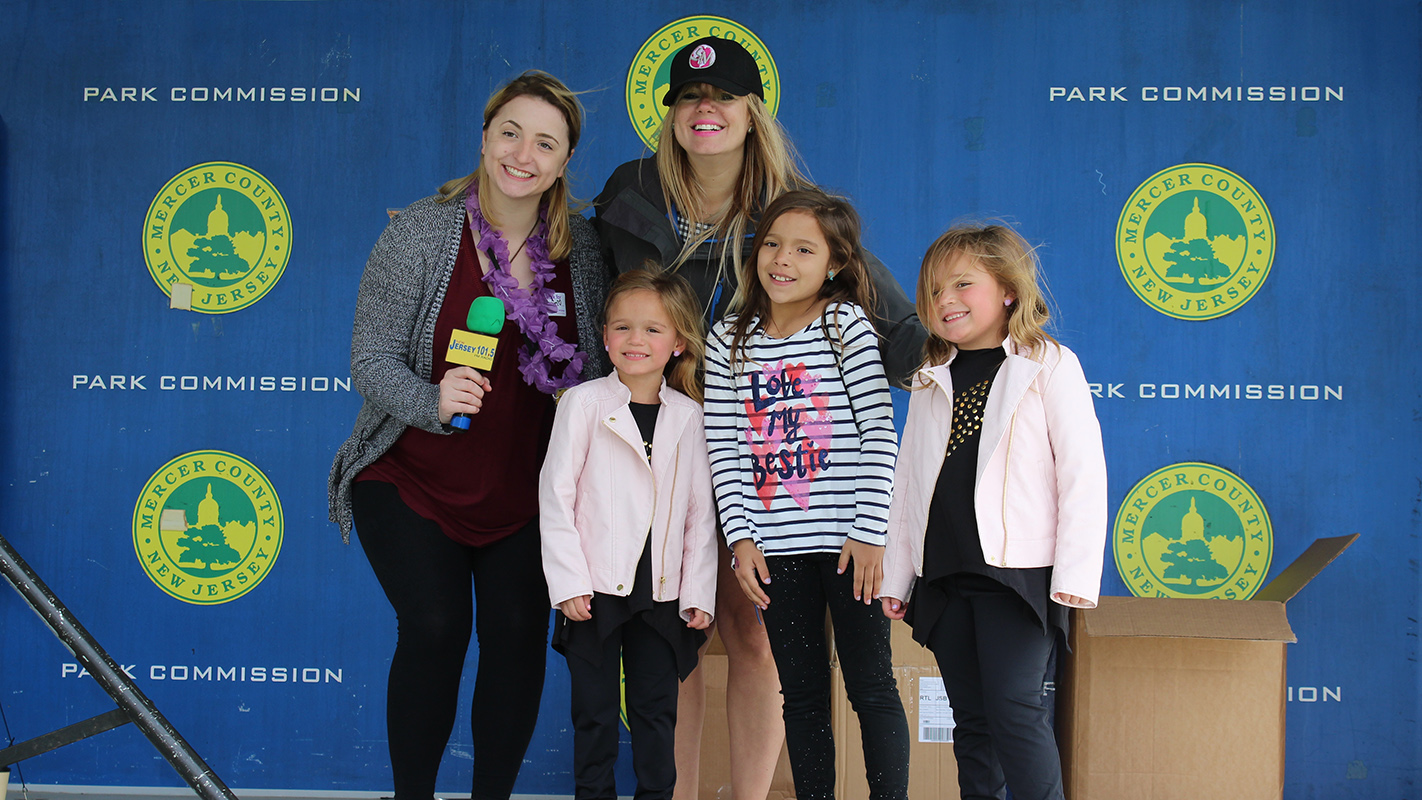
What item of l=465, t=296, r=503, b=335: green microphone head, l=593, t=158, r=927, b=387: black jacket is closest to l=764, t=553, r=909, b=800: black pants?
l=593, t=158, r=927, b=387: black jacket

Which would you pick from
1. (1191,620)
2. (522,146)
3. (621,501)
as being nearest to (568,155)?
(522,146)

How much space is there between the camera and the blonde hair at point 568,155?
195 centimetres

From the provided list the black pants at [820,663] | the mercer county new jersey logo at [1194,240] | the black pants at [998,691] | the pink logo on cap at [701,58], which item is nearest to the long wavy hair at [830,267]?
the pink logo on cap at [701,58]

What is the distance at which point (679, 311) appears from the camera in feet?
6.43

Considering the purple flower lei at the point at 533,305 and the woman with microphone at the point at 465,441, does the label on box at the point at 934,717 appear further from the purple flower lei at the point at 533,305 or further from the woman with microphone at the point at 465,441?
the purple flower lei at the point at 533,305

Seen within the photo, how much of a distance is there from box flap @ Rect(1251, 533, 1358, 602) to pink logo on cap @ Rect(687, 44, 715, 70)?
1917mm

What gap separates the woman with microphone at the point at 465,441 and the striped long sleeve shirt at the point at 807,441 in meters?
0.37

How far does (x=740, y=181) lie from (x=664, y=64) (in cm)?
102

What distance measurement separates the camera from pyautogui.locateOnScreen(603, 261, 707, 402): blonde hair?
1946 mm

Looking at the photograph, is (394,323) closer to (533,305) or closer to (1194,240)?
(533,305)

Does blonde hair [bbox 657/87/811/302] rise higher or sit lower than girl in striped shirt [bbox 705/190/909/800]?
higher

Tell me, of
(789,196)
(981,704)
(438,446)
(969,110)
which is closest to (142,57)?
(438,446)

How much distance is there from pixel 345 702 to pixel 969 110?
259 cm

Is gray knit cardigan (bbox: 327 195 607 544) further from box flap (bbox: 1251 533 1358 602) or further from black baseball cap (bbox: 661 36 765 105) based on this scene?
box flap (bbox: 1251 533 1358 602)
